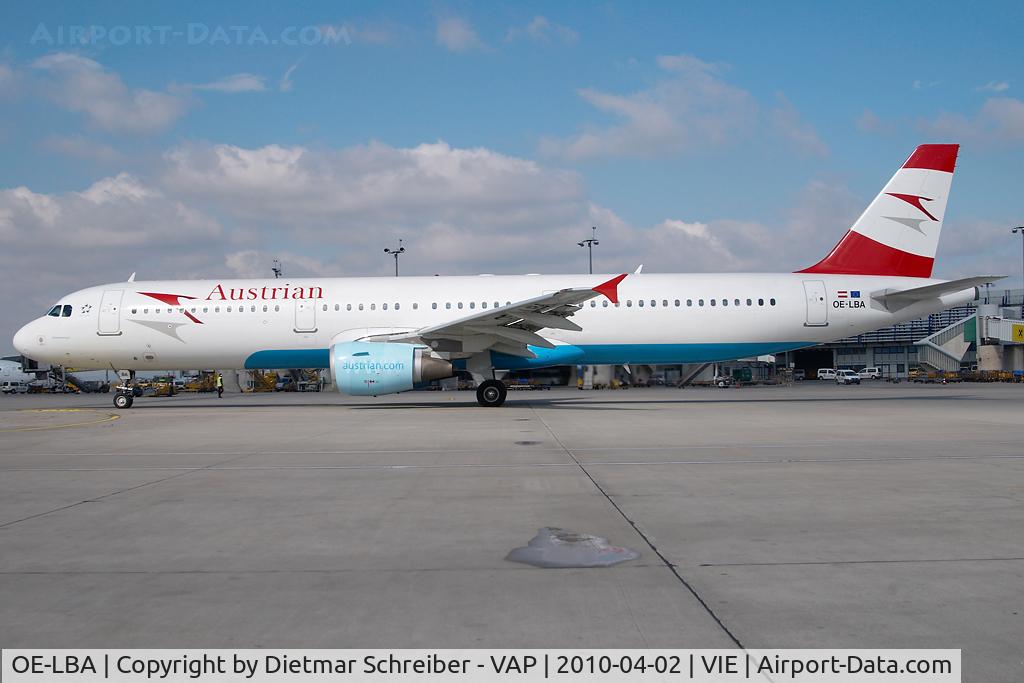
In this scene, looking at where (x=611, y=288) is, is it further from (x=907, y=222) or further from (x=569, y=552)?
(x=569, y=552)

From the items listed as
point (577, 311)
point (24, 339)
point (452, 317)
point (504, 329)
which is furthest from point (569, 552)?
point (24, 339)

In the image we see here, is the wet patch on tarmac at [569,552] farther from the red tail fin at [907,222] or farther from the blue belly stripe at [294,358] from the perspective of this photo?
the red tail fin at [907,222]

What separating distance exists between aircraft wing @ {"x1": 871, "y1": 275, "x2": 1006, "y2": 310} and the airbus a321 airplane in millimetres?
39

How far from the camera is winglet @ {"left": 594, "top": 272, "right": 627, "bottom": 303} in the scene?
814 inches

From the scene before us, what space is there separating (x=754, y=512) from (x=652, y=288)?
51.1 ft

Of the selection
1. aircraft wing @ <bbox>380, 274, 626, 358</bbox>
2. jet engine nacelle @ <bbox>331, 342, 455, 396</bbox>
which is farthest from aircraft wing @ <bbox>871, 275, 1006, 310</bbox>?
jet engine nacelle @ <bbox>331, 342, 455, 396</bbox>

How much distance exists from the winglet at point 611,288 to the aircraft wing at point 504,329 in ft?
3.63

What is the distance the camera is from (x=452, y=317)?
20766 mm

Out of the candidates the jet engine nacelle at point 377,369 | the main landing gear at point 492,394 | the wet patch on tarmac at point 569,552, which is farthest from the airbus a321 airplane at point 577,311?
the wet patch on tarmac at point 569,552

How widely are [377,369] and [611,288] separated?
6.78 meters

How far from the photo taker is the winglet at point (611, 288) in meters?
20.7

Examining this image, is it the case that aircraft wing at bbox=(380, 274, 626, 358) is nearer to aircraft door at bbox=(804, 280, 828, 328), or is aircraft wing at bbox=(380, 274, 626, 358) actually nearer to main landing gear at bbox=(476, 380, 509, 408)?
main landing gear at bbox=(476, 380, 509, 408)
